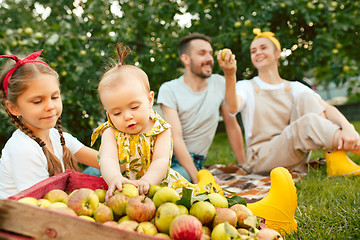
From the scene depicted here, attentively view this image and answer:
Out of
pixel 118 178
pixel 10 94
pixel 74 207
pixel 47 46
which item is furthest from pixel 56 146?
pixel 47 46

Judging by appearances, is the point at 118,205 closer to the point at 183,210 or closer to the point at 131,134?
the point at 183,210

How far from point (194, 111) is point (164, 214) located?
2285mm

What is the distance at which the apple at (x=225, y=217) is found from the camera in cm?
129

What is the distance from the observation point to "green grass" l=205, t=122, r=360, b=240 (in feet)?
5.62

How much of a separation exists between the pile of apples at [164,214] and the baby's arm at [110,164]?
0.11 meters

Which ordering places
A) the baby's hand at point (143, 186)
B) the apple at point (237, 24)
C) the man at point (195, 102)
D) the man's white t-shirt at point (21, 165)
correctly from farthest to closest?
the apple at point (237, 24), the man at point (195, 102), the man's white t-shirt at point (21, 165), the baby's hand at point (143, 186)

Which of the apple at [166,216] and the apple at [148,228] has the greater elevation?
the apple at [166,216]

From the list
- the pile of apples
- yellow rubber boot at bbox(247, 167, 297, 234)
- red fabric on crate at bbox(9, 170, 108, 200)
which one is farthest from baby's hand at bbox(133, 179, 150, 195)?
yellow rubber boot at bbox(247, 167, 297, 234)

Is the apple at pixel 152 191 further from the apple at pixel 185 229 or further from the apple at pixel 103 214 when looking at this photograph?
the apple at pixel 185 229

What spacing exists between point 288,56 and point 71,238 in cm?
496

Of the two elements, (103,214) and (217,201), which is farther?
(217,201)

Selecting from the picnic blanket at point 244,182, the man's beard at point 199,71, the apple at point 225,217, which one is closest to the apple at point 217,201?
the apple at point 225,217

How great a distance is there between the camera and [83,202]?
1.31 meters

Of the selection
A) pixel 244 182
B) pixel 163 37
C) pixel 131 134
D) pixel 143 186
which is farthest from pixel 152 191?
pixel 163 37
